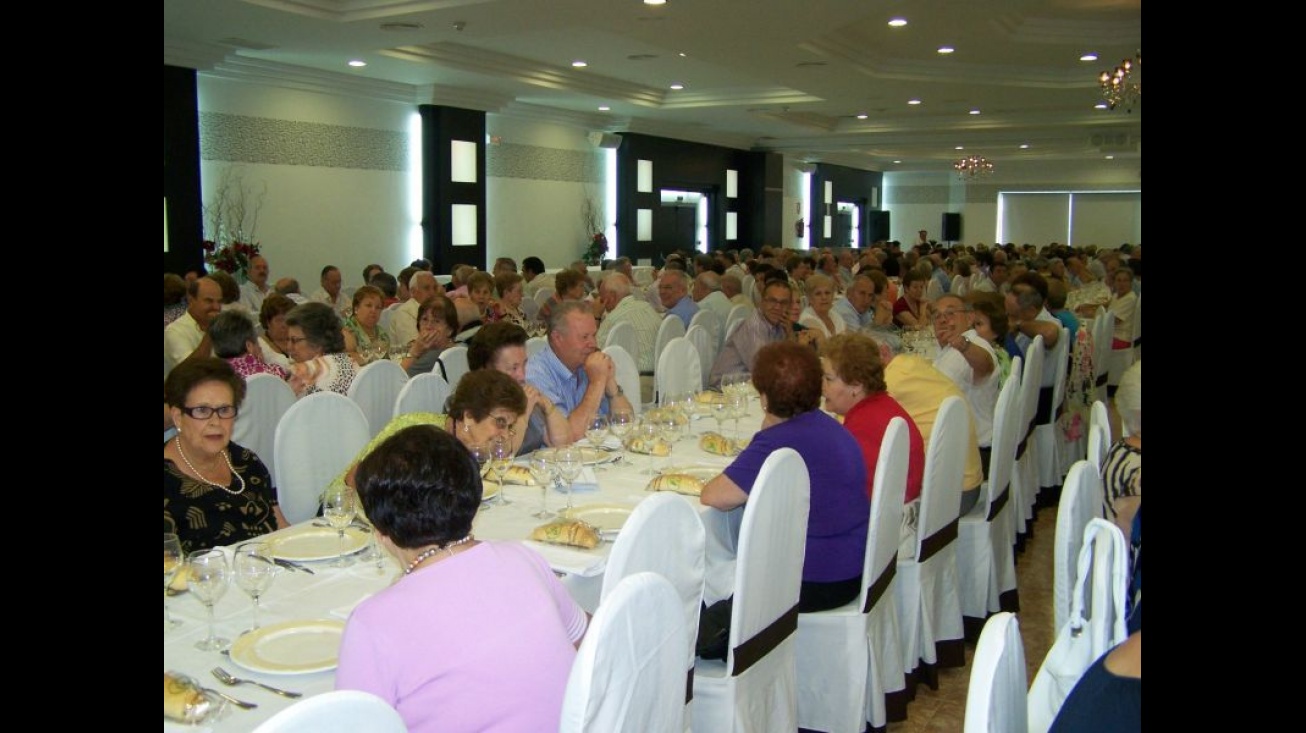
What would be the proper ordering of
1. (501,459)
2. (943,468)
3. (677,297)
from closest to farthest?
(501,459) < (943,468) < (677,297)

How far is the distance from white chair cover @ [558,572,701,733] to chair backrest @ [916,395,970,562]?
1.95 metres

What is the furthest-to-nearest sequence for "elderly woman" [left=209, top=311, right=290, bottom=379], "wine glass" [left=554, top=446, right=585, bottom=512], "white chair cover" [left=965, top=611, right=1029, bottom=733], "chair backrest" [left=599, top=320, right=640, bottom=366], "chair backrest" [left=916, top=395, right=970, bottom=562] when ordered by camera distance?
1. "chair backrest" [left=599, top=320, right=640, bottom=366]
2. "elderly woman" [left=209, top=311, right=290, bottom=379]
3. "chair backrest" [left=916, top=395, right=970, bottom=562]
4. "wine glass" [left=554, top=446, right=585, bottom=512]
5. "white chair cover" [left=965, top=611, right=1029, bottom=733]

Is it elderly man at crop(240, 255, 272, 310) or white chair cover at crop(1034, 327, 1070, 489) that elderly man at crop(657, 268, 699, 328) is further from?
elderly man at crop(240, 255, 272, 310)

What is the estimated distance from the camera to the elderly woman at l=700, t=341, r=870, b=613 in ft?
10.2

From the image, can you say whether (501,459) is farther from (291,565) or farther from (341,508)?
(291,565)

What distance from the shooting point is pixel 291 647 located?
2104 mm

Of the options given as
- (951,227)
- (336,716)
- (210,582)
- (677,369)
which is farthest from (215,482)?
(951,227)

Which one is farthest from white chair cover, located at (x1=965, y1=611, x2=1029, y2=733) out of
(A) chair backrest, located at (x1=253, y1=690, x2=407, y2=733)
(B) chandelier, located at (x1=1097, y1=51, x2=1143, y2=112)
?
(B) chandelier, located at (x1=1097, y1=51, x2=1143, y2=112)

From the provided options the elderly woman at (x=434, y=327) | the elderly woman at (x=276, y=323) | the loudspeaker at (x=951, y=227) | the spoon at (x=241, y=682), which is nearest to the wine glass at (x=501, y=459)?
the spoon at (x=241, y=682)

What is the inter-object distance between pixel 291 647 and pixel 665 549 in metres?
0.76

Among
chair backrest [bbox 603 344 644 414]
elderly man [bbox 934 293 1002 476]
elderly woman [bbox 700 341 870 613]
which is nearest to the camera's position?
elderly woman [bbox 700 341 870 613]

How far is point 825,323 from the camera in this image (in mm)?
7602

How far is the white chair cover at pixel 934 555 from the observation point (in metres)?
3.58
